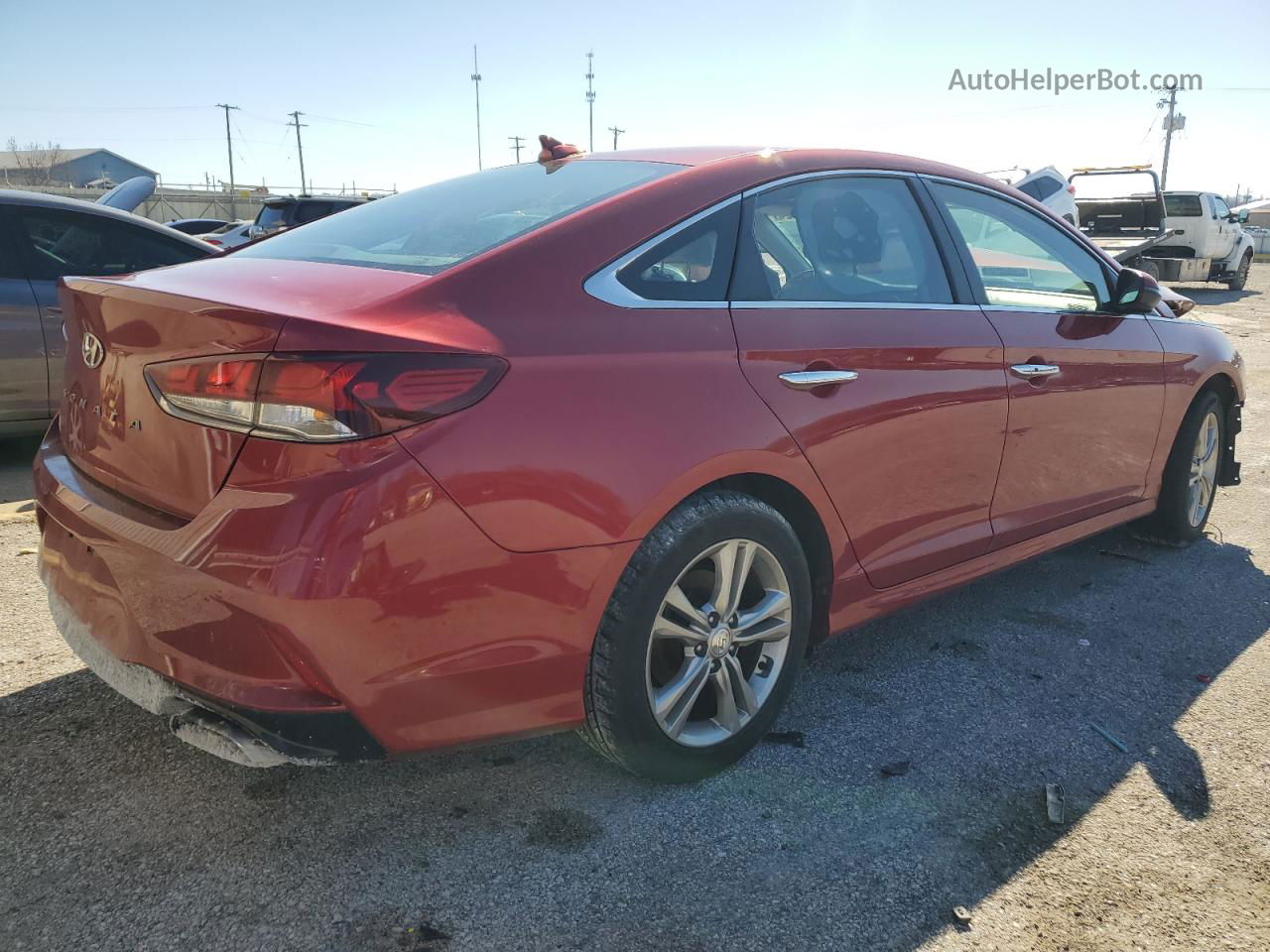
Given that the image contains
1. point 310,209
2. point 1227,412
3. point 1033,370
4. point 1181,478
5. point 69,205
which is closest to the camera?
point 1033,370

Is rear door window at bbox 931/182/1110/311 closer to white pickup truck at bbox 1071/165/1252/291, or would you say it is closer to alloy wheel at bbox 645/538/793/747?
alloy wheel at bbox 645/538/793/747

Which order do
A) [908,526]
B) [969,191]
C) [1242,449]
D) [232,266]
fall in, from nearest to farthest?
[232,266] → [908,526] → [969,191] → [1242,449]

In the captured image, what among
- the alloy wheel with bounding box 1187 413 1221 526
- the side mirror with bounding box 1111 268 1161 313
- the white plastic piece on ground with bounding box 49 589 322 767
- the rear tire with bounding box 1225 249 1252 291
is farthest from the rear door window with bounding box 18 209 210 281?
the rear tire with bounding box 1225 249 1252 291

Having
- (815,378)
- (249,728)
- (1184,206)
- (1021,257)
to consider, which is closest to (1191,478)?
(1021,257)

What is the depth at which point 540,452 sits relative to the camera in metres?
1.99

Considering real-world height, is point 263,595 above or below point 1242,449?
above

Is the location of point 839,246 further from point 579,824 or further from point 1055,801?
point 579,824

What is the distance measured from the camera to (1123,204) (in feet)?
55.1

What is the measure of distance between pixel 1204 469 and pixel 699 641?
3.33m

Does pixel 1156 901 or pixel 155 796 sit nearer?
pixel 1156 901

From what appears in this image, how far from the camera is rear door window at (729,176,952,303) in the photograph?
8.49 feet

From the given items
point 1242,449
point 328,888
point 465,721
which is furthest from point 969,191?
point 1242,449

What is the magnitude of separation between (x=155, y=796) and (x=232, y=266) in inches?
51.9

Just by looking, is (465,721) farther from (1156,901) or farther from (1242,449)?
(1242,449)
